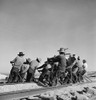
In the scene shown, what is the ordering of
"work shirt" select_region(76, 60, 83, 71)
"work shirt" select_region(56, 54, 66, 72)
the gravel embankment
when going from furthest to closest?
"work shirt" select_region(76, 60, 83, 71)
"work shirt" select_region(56, 54, 66, 72)
the gravel embankment

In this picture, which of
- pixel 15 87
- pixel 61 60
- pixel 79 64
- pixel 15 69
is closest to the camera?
pixel 15 87

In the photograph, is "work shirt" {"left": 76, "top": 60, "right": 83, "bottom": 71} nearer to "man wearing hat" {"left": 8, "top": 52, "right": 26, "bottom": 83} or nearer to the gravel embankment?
"man wearing hat" {"left": 8, "top": 52, "right": 26, "bottom": 83}

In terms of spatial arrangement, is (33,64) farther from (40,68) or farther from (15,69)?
(15,69)

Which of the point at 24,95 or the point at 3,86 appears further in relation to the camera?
the point at 3,86

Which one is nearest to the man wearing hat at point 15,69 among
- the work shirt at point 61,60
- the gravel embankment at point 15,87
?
the gravel embankment at point 15,87

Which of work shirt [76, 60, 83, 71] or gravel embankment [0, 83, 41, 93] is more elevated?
work shirt [76, 60, 83, 71]

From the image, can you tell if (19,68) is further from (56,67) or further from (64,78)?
(64,78)

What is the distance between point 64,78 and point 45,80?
1.87m

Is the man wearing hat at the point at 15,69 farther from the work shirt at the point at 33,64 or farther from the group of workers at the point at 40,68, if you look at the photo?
the work shirt at the point at 33,64

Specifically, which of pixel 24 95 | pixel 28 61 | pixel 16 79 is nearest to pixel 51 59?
pixel 28 61

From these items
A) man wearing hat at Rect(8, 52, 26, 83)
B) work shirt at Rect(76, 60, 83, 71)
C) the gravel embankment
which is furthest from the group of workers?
work shirt at Rect(76, 60, 83, 71)

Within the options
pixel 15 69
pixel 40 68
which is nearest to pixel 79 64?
pixel 40 68

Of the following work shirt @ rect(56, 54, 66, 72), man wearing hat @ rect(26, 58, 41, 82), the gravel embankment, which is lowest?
the gravel embankment

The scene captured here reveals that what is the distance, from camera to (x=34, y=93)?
788 cm
